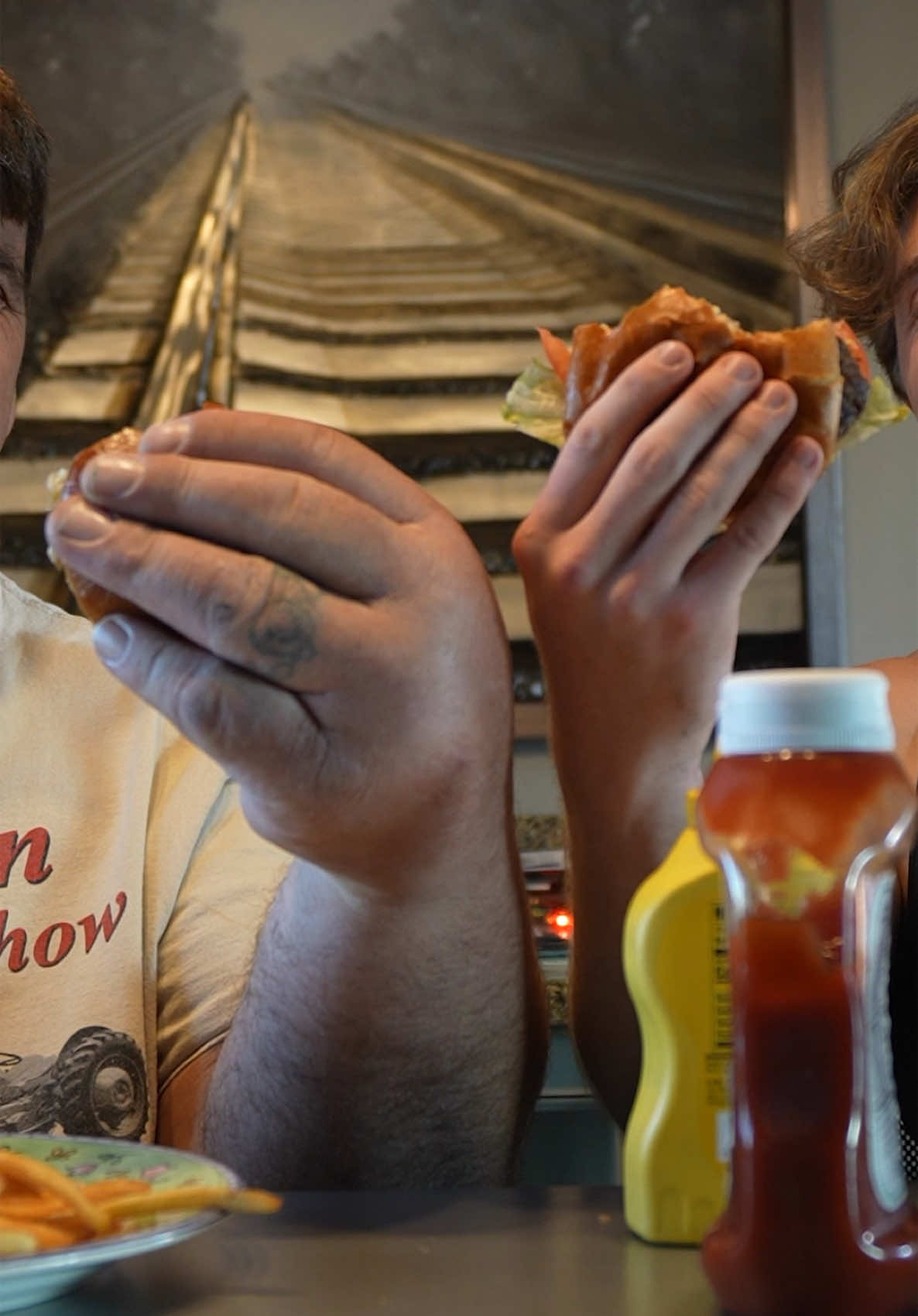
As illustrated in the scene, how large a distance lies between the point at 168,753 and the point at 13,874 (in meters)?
0.17

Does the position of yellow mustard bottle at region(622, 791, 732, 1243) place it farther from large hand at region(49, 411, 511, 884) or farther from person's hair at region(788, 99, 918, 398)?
person's hair at region(788, 99, 918, 398)

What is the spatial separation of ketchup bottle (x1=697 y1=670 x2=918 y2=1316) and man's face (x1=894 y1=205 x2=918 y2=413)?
0.91 m

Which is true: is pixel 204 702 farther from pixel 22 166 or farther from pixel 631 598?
pixel 22 166

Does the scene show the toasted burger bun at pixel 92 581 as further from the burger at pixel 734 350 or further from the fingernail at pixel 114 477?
Result: the burger at pixel 734 350

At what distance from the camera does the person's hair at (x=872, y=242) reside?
1.38m

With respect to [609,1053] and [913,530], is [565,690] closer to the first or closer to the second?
[609,1053]

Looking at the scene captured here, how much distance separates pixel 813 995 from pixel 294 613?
24 centimetres

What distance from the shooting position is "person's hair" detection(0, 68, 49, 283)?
124cm

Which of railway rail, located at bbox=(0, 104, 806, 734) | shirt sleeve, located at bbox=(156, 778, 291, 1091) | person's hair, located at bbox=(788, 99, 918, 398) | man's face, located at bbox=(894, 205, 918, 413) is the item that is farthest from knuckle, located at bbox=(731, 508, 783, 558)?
railway rail, located at bbox=(0, 104, 806, 734)

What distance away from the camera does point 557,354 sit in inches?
31.2

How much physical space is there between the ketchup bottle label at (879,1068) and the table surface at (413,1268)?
0.25ft

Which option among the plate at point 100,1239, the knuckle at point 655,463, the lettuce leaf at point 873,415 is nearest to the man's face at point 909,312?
the lettuce leaf at point 873,415

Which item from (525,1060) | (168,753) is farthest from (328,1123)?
(168,753)

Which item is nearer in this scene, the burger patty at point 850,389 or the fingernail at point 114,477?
the fingernail at point 114,477
